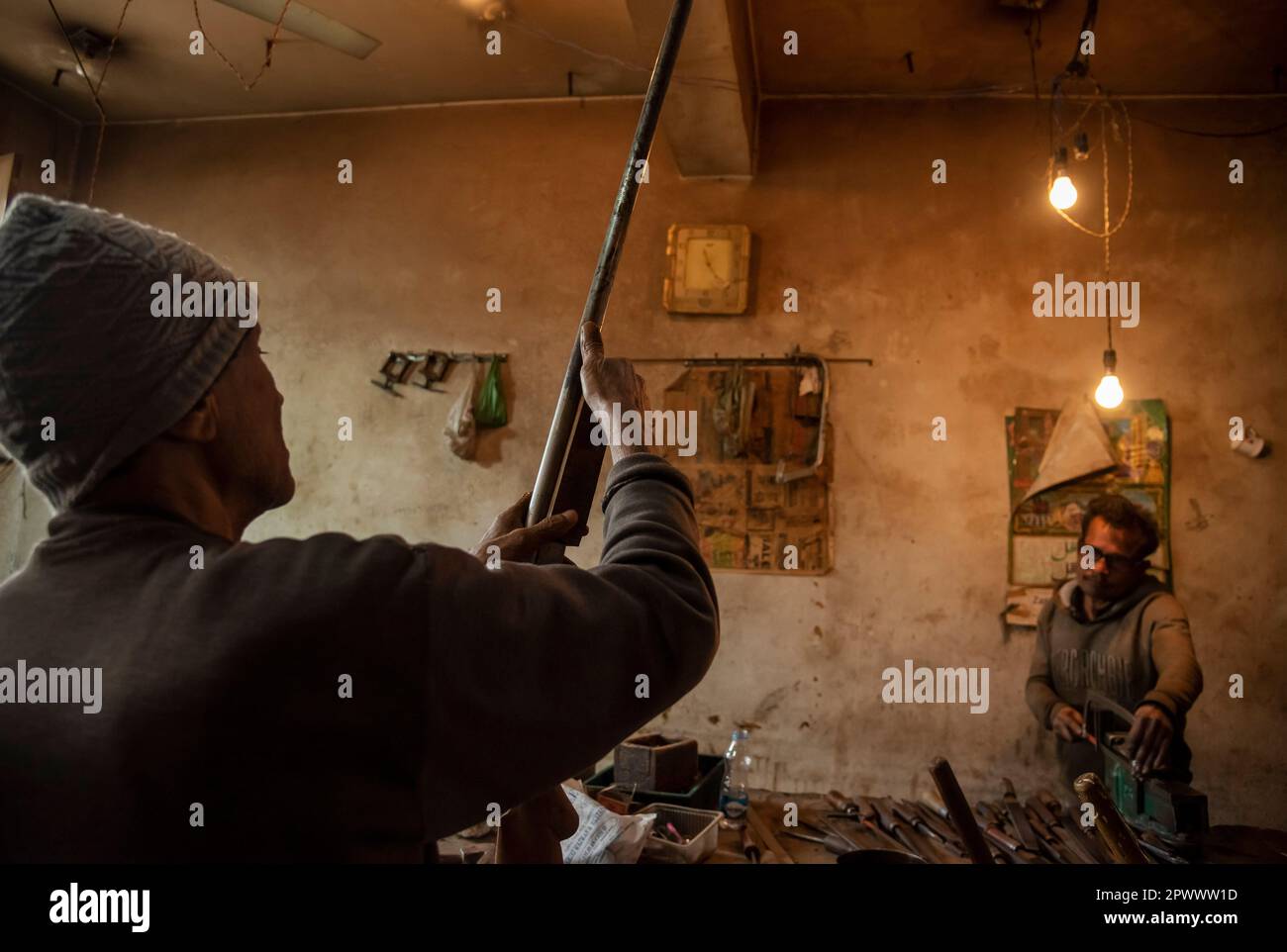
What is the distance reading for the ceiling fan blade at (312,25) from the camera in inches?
146

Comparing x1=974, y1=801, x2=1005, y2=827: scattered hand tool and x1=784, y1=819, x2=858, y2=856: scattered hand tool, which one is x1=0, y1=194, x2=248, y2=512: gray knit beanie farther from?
x1=974, y1=801, x2=1005, y2=827: scattered hand tool

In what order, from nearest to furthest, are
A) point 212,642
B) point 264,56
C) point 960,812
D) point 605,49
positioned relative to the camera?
1. point 212,642
2. point 960,812
3. point 605,49
4. point 264,56

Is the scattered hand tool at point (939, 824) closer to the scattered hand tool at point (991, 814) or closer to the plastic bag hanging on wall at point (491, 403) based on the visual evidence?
the scattered hand tool at point (991, 814)

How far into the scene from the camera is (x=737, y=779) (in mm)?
4023

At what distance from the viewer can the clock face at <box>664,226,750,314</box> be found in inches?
173

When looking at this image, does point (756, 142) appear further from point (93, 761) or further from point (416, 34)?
point (93, 761)

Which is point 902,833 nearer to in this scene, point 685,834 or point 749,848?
point 749,848

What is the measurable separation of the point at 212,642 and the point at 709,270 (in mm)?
4007

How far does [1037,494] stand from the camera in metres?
4.09

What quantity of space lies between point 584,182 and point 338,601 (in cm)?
438

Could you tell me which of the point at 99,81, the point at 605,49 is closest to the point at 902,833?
the point at 605,49

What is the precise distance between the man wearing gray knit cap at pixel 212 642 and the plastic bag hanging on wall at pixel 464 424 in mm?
3703

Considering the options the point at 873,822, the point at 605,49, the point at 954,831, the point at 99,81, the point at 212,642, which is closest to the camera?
the point at 212,642

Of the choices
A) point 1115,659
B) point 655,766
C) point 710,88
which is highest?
point 710,88
